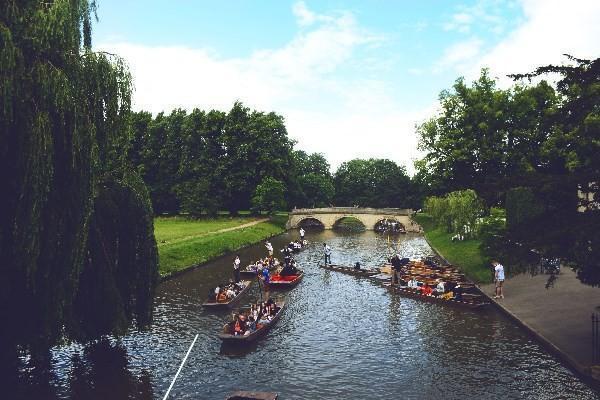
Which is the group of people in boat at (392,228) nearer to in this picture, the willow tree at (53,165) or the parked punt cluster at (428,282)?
the parked punt cluster at (428,282)

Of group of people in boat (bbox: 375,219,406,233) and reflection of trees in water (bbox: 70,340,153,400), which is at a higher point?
group of people in boat (bbox: 375,219,406,233)

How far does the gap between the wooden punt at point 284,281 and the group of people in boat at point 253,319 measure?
7.59 metres

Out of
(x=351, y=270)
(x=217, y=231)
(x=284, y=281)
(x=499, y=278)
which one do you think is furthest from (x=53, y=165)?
(x=217, y=231)

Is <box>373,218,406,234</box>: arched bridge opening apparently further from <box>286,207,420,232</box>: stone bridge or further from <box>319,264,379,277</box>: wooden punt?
<box>319,264,379,277</box>: wooden punt

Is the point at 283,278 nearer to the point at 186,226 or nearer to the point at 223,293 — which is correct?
the point at 223,293

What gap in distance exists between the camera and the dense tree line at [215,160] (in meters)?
86.8

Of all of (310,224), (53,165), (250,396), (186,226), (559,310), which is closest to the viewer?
(53,165)

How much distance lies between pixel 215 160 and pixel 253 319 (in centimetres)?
6836

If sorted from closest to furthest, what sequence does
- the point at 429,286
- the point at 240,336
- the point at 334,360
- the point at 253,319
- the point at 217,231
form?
the point at 334,360 < the point at 240,336 < the point at 253,319 < the point at 429,286 < the point at 217,231

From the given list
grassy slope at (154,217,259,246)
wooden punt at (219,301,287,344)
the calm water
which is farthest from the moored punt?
grassy slope at (154,217,259,246)

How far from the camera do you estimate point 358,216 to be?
90.2 m

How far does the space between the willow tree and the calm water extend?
9.15 feet

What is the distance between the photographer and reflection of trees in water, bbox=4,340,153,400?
17.1 m

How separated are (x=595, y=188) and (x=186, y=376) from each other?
15.7 meters
